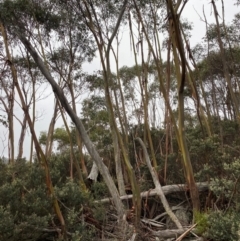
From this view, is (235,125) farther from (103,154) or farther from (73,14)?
(73,14)

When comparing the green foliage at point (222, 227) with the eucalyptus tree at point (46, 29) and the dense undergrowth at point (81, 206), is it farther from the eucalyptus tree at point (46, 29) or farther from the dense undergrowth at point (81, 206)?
the eucalyptus tree at point (46, 29)

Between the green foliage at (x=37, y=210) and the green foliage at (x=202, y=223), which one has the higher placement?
the green foliage at (x=37, y=210)

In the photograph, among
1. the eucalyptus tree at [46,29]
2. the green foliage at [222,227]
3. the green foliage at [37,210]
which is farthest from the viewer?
the eucalyptus tree at [46,29]

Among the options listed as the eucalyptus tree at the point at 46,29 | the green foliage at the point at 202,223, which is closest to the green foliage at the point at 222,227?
the green foliage at the point at 202,223

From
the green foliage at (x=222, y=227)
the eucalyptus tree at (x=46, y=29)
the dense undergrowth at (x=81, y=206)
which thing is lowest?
the green foliage at (x=222, y=227)

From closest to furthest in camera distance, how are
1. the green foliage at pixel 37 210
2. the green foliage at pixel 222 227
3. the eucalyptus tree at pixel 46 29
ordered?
the green foliage at pixel 37 210 → the green foliage at pixel 222 227 → the eucalyptus tree at pixel 46 29

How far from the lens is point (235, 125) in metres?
11.4

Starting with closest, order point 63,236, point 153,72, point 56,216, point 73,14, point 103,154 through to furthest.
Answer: point 63,236 → point 56,216 → point 73,14 → point 103,154 → point 153,72

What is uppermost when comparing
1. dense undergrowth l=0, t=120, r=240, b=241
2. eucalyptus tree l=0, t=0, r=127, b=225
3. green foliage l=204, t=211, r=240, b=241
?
eucalyptus tree l=0, t=0, r=127, b=225

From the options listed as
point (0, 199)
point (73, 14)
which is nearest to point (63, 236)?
point (0, 199)

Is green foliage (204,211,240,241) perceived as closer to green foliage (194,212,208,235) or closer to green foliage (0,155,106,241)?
green foliage (194,212,208,235)

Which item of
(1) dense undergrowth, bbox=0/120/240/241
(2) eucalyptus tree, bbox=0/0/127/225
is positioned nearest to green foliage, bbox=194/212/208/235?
(1) dense undergrowth, bbox=0/120/240/241

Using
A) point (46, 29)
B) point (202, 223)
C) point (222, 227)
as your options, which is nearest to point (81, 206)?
point (202, 223)

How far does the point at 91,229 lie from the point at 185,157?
1.77m
